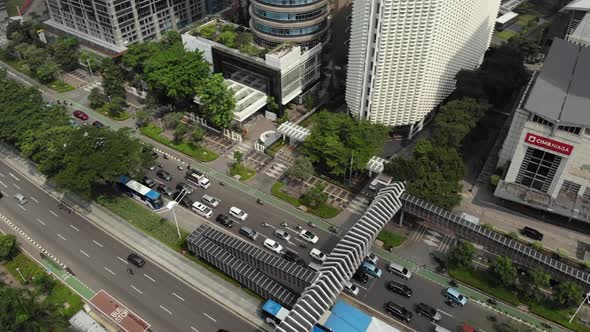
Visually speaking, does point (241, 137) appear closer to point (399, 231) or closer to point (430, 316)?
point (399, 231)

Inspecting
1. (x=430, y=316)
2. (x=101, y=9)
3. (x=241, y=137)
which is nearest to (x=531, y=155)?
(x=430, y=316)

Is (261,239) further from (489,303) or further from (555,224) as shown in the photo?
(555,224)

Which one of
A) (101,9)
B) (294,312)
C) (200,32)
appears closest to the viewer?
(294,312)

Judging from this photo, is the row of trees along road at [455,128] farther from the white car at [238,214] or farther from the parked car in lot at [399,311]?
the white car at [238,214]

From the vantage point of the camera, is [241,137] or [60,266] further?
[241,137]

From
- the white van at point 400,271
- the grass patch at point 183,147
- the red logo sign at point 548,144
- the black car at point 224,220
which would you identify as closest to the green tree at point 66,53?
the grass patch at point 183,147

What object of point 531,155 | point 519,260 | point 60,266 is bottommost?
point 60,266

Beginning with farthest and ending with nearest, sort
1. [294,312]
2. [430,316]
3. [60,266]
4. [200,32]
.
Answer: [200,32], [60,266], [430,316], [294,312]

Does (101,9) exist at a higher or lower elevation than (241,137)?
higher
